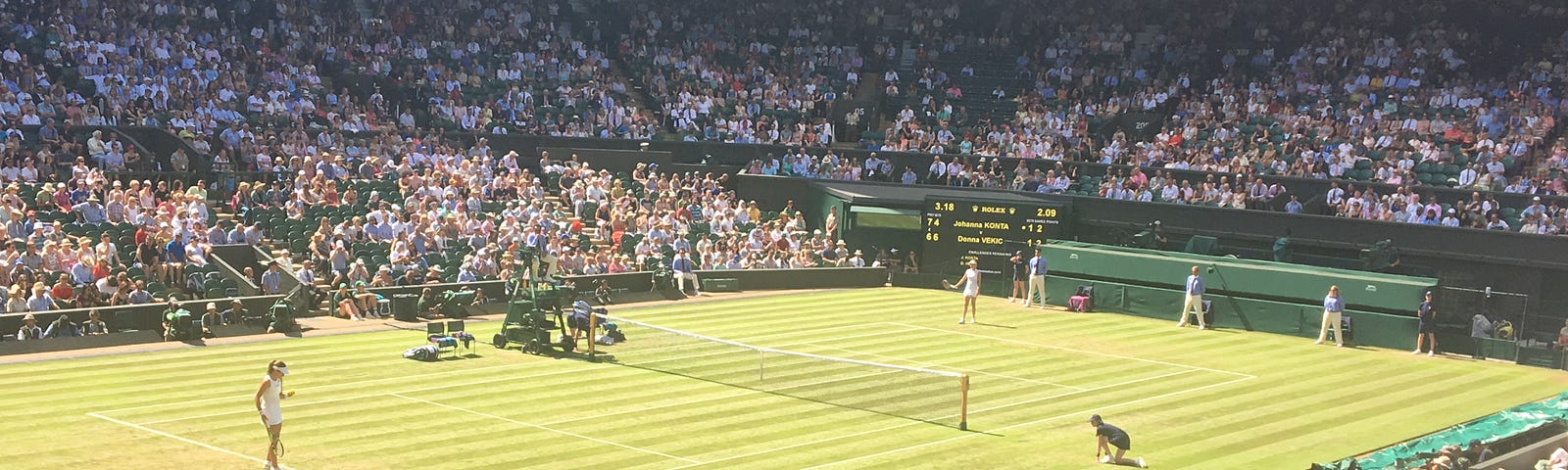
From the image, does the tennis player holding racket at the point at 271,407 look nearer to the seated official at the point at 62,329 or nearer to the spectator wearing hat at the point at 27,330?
the spectator wearing hat at the point at 27,330

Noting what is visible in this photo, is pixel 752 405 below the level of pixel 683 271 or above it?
below

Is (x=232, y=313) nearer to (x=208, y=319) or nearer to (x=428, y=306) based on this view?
(x=208, y=319)

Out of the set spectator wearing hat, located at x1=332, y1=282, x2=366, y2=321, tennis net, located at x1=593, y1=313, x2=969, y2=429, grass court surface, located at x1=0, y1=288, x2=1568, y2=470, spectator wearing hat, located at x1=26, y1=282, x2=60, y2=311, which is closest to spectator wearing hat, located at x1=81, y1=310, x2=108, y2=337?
spectator wearing hat, located at x1=26, y1=282, x2=60, y2=311

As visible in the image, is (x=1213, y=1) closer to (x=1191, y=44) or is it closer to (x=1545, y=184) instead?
(x=1191, y=44)

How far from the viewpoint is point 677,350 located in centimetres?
2906

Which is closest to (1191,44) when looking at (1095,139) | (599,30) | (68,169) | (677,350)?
(1095,139)

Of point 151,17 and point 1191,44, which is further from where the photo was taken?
point 1191,44

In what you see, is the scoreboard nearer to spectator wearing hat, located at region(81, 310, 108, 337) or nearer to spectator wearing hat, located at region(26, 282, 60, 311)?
spectator wearing hat, located at region(81, 310, 108, 337)

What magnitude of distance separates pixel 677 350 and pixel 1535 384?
16.3 meters

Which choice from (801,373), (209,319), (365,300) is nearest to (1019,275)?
(801,373)

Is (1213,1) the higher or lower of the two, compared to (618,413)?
higher

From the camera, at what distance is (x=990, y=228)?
4209 centimetres

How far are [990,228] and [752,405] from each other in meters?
18.4

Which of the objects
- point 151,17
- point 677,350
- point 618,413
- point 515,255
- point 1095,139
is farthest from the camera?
point 1095,139
